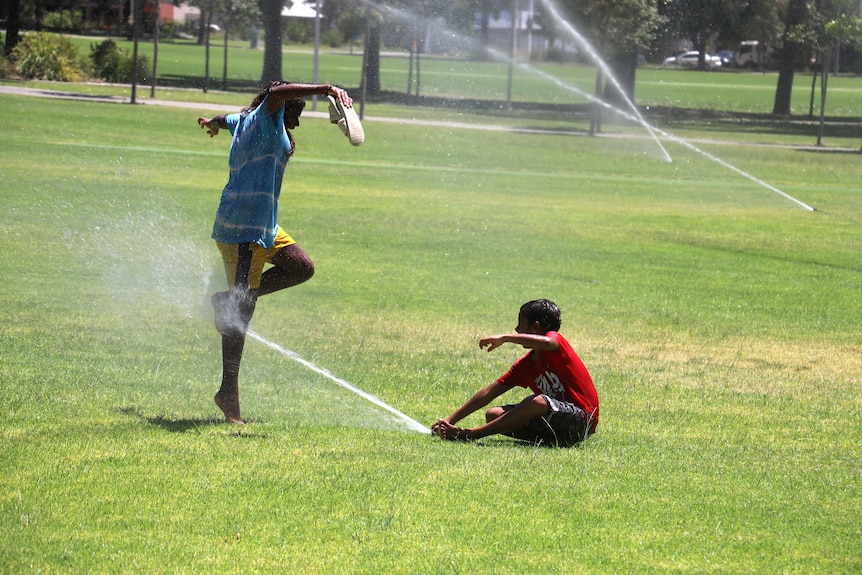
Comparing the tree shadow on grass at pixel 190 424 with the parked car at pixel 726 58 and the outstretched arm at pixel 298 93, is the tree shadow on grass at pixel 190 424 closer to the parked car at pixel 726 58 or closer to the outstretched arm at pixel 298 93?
the outstretched arm at pixel 298 93

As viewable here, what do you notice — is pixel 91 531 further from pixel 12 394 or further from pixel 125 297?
pixel 125 297

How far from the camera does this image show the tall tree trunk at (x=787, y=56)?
37816mm

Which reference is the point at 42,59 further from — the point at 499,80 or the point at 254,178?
the point at 499,80

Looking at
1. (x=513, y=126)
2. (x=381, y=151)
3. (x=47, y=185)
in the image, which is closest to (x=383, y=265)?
(x=47, y=185)

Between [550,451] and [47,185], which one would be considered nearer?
[550,451]

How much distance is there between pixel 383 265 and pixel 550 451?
22.6 ft

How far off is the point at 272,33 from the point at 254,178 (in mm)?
23665

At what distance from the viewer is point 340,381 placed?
7488 millimetres

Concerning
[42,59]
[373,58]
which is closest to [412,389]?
[42,59]

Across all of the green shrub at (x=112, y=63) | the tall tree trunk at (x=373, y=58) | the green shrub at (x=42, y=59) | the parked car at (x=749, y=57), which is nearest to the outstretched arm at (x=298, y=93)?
the tall tree trunk at (x=373, y=58)

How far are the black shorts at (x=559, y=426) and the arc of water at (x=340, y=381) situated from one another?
606mm

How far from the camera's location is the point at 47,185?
16422mm

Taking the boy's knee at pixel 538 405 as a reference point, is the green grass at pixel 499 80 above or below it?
above

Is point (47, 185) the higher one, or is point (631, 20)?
point (631, 20)
